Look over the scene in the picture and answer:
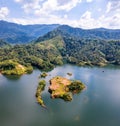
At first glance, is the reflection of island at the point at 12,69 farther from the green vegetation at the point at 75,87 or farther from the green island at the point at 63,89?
the green vegetation at the point at 75,87

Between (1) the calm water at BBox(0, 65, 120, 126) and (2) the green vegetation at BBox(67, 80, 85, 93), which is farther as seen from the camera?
(2) the green vegetation at BBox(67, 80, 85, 93)

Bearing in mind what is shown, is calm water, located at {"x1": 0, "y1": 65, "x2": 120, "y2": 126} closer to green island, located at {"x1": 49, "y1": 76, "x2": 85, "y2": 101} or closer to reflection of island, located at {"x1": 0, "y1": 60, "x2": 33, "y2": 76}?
green island, located at {"x1": 49, "y1": 76, "x2": 85, "y2": 101}

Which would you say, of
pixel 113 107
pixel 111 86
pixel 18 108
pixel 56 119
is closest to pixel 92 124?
pixel 56 119

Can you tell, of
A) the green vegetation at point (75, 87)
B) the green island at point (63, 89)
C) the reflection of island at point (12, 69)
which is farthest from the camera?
the reflection of island at point (12, 69)

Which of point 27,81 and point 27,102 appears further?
point 27,81

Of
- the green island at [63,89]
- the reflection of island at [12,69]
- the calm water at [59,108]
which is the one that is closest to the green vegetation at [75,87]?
the green island at [63,89]

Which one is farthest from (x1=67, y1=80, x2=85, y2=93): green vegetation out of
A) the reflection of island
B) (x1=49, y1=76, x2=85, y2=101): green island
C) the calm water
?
the reflection of island

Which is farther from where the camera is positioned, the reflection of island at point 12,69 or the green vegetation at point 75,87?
the reflection of island at point 12,69

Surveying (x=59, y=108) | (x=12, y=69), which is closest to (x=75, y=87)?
(x=59, y=108)

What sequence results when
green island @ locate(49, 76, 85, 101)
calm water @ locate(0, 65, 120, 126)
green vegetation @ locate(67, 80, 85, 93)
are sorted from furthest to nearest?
green vegetation @ locate(67, 80, 85, 93)
green island @ locate(49, 76, 85, 101)
calm water @ locate(0, 65, 120, 126)

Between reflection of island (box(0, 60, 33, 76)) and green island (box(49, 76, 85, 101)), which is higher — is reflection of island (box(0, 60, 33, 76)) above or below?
below

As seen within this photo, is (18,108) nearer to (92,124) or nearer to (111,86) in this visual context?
(92,124)
